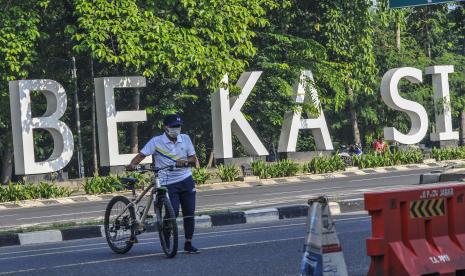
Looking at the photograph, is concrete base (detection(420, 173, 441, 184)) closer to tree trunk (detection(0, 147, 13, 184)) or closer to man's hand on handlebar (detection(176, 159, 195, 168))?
man's hand on handlebar (detection(176, 159, 195, 168))

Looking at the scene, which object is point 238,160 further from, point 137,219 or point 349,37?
point 137,219

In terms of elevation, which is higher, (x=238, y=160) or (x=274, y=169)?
(x=238, y=160)

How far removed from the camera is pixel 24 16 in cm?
3142

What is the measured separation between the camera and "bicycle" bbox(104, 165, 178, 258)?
38.0ft

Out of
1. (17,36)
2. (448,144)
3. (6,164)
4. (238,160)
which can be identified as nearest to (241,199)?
(17,36)

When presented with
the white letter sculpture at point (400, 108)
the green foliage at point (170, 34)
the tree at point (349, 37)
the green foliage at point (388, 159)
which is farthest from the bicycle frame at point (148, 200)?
the white letter sculpture at point (400, 108)

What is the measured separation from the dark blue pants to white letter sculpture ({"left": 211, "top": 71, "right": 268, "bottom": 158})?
70.3 ft

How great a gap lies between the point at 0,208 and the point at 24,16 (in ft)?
20.6

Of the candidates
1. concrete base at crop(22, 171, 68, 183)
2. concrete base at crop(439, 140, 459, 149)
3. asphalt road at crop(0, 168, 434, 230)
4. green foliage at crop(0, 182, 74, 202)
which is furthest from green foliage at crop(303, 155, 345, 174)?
green foliage at crop(0, 182, 74, 202)

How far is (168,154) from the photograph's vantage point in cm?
1216

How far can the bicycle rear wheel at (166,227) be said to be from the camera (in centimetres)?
1152

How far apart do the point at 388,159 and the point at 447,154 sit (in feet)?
8.54

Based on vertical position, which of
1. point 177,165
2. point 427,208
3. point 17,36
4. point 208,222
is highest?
point 17,36

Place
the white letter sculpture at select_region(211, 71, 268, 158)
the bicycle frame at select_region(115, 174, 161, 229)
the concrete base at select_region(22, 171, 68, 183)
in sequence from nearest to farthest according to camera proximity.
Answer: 1. the bicycle frame at select_region(115, 174, 161, 229)
2. the concrete base at select_region(22, 171, 68, 183)
3. the white letter sculpture at select_region(211, 71, 268, 158)
